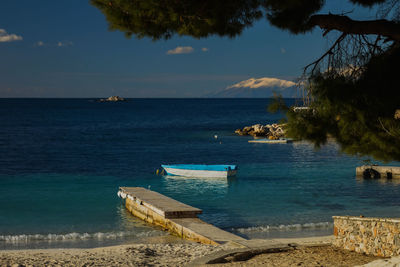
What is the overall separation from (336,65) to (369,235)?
4.09 metres

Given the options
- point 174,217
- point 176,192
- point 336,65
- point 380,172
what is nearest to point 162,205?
point 174,217

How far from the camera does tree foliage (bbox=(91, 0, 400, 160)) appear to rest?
694 cm

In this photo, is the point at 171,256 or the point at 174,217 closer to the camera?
the point at 171,256

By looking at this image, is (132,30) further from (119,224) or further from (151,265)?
(119,224)

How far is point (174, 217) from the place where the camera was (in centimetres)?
1543

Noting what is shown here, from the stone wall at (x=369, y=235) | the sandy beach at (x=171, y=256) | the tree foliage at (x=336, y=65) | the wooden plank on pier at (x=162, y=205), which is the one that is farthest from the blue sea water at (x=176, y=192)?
the tree foliage at (x=336, y=65)

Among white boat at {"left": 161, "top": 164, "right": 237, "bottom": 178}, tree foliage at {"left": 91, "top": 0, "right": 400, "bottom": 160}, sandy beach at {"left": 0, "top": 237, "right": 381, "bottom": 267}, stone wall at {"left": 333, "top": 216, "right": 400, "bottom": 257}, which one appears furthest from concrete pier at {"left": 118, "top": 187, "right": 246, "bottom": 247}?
white boat at {"left": 161, "top": 164, "right": 237, "bottom": 178}

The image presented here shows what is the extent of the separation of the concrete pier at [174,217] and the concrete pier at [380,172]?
12764mm

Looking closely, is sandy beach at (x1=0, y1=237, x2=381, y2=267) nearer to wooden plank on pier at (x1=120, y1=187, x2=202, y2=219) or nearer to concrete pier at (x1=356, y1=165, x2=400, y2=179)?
wooden plank on pier at (x1=120, y1=187, x2=202, y2=219)

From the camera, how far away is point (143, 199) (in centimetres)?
1767

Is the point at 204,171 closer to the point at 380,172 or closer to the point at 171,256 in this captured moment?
the point at 380,172

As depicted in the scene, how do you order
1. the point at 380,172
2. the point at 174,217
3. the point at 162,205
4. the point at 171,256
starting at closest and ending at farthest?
the point at 171,256 → the point at 174,217 → the point at 162,205 → the point at 380,172

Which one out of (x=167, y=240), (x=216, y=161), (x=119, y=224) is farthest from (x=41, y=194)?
(x=216, y=161)

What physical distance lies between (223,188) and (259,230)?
25.5 feet
